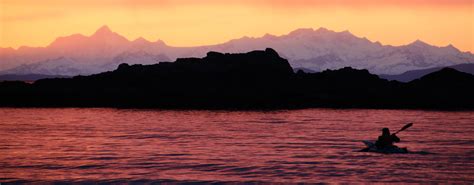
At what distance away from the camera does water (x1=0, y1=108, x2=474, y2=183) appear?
37344mm

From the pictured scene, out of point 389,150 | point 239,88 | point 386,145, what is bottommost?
point 389,150

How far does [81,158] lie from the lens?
44781 mm

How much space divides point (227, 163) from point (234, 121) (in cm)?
4572

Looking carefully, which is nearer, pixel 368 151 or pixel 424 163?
pixel 424 163

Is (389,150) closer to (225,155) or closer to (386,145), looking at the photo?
(386,145)

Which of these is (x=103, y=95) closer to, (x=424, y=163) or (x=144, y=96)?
(x=144, y=96)

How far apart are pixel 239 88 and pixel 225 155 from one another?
115m

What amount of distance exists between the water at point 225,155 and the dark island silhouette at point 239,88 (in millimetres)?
71293

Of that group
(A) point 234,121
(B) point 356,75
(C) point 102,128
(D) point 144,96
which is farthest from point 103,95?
(C) point 102,128

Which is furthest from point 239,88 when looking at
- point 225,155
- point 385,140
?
point 225,155

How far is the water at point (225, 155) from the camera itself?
3734 centimetres

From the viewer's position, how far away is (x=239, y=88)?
162 m

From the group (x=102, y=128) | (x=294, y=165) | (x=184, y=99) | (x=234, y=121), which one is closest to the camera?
(x=294, y=165)

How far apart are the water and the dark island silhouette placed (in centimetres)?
7129
